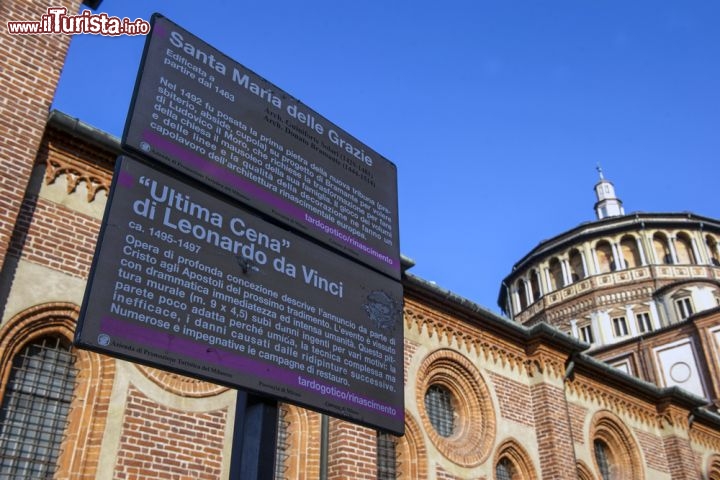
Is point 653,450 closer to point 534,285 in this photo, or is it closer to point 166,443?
point 166,443

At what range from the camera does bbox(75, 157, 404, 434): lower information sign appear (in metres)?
3.29

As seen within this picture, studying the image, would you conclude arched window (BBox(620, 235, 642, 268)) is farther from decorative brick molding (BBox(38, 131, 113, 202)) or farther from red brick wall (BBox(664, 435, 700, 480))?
decorative brick molding (BBox(38, 131, 113, 202))

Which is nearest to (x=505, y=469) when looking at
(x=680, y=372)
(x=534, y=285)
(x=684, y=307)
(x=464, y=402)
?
(x=464, y=402)

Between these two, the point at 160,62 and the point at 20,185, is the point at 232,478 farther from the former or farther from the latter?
the point at 20,185

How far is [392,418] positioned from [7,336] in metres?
5.21

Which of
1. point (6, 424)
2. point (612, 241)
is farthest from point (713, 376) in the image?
point (6, 424)

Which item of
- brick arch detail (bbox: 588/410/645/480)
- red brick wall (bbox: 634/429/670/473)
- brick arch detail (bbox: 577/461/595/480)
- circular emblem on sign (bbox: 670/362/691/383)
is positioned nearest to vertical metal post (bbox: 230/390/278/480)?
brick arch detail (bbox: 577/461/595/480)

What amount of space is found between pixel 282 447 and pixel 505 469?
18.1 feet

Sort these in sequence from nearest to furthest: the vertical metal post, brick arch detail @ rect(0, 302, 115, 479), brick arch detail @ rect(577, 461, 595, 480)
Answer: the vertical metal post < brick arch detail @ rect(0, 302, 115, 479) < brick arch detail @ rect(577, 461, 595, 480)

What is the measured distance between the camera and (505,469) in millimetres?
13281

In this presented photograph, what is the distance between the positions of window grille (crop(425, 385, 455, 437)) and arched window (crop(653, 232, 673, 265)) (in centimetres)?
3042

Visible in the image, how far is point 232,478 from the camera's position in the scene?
3.59m

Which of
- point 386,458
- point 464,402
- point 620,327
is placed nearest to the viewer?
point 386,458

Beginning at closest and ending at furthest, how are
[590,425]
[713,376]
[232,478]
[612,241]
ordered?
[232,478]
[590,425]
[713,376]
[612,241]
